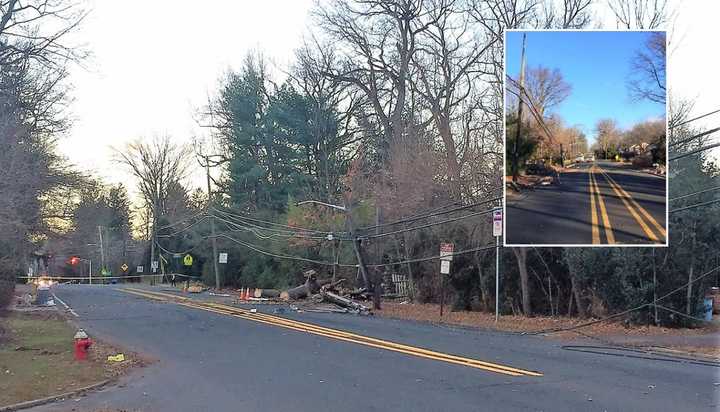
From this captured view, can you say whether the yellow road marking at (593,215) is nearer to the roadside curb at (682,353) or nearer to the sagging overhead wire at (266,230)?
the roadside curb at (682,353)

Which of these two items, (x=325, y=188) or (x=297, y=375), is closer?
(x=297, y=375)

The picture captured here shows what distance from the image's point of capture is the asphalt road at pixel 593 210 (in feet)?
49.2

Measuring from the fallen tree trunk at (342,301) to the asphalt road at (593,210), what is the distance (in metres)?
13.8

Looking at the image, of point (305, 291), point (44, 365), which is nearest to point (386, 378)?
point (44, 365)

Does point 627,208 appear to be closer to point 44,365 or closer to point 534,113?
point 534,113

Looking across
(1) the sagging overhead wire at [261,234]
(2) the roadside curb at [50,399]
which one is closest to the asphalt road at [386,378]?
(2) the roadside curb at [50,399]

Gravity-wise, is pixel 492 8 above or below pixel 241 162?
above

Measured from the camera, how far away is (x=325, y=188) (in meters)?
49.6

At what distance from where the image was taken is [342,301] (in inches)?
1239

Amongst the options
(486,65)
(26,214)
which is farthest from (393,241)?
(26,214)

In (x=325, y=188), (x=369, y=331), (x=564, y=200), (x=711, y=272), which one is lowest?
(x=369, y=331)

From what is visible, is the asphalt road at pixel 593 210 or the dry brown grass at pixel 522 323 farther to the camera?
the dry brown grass at pixel 522 323

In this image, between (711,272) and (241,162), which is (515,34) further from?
(241,162)

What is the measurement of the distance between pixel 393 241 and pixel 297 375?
24.0 metres
